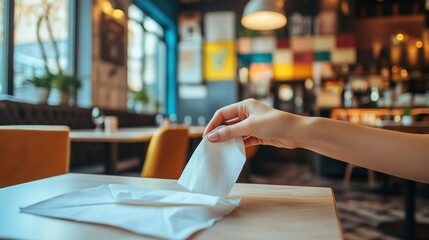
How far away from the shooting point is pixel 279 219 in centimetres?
51

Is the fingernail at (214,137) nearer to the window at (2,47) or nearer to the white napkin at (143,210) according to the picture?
the white napkin at (143,210)

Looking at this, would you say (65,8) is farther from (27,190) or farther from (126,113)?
(27,190)

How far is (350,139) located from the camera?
591 mm

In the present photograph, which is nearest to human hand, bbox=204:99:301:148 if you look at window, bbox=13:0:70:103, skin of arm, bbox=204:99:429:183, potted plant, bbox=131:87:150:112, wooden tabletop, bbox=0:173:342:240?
skin of arm, bbox=204:99:429:183

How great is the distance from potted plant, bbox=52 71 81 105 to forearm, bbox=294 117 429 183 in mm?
3355

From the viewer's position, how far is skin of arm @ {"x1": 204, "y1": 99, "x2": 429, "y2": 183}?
59 centimetres

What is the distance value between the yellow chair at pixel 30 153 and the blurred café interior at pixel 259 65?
251 cm

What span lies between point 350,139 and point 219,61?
7.00 m

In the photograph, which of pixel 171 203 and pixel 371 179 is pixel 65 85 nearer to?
pixel 171 203

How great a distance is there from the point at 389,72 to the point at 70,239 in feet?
25.3

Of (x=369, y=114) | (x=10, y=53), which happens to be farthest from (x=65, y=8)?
(x=369, y=114)

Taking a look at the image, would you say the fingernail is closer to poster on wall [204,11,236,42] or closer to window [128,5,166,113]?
window [128,5,166,113]

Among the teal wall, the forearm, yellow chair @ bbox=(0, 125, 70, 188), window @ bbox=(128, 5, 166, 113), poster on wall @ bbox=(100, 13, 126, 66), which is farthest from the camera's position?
the teal wall

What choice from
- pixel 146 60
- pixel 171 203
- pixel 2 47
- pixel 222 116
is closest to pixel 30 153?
pixel 222 116
